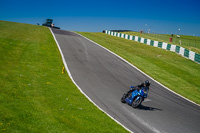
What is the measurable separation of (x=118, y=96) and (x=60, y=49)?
1456 cm

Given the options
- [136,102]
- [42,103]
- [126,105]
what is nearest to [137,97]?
[136,102]

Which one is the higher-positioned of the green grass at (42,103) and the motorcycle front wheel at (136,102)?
the green grass at (42,103)

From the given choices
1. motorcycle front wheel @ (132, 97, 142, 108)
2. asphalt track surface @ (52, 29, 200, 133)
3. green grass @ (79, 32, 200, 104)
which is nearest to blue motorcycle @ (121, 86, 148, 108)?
motorcycle front wheel @ (132, 97, 142, 108)

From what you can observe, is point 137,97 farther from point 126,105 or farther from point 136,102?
point 126,105

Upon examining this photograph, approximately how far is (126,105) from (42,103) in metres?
4.91

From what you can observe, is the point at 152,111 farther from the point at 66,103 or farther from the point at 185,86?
the point at 185,86

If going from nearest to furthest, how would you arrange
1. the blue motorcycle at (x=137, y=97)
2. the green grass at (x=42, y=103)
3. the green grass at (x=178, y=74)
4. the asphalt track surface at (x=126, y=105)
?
the green grass at (x=42, y=103) → the asphalt track surface at (x=126, y=105) → the blue motorcycle at (x=137, y=97) → the green grass at (x=178, y=74)

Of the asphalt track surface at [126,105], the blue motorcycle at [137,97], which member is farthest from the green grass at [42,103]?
the blue motorcycle at [137,97]

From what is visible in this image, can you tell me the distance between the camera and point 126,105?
41.2 ft

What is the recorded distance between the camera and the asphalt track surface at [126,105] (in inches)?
413

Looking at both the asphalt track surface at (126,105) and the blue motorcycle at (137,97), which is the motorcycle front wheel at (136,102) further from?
the asphalt track surface at (126,105)

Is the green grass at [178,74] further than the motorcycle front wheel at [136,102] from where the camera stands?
Yes

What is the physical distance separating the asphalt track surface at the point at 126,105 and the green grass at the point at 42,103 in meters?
1.03

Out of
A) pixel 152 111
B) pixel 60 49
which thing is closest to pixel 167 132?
pixel 152 111
